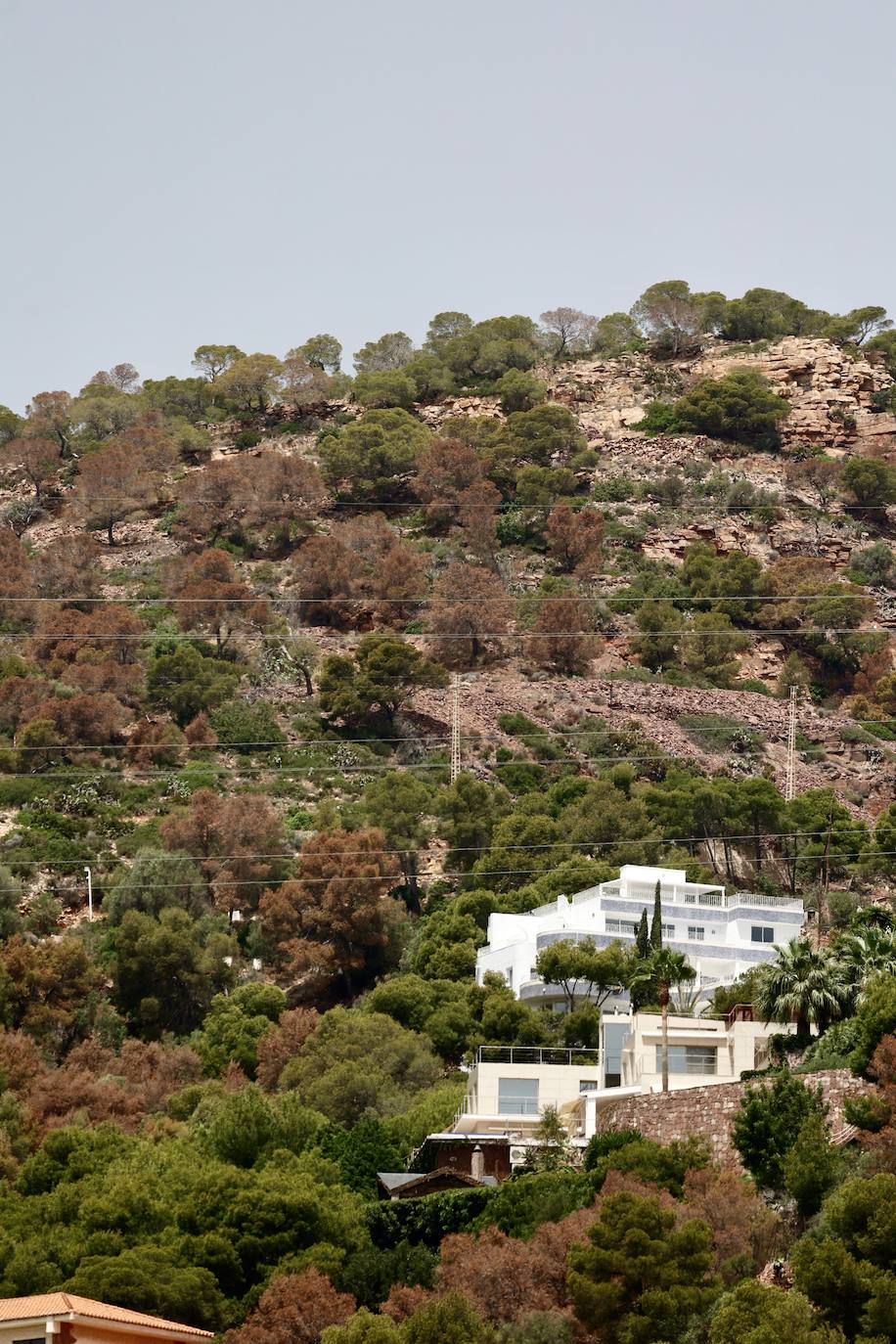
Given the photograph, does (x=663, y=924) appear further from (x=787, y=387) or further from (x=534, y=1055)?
(x=787, y=387)

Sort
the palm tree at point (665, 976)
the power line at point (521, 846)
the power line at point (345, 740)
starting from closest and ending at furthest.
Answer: the palm tree at point (665, 976), the power line at point (521, 846), the power line at point (345, 740)

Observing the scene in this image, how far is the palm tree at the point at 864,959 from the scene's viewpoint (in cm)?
5838

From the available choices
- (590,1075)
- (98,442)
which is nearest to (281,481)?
(98,442)

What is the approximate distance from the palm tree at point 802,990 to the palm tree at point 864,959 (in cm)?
22

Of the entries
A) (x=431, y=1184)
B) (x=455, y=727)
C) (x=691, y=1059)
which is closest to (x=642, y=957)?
(x=691, y=1059)

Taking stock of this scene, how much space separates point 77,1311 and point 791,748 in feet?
189

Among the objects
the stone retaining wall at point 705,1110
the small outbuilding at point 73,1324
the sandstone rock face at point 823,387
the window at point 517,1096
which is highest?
the sandstone rock face at point 823,387

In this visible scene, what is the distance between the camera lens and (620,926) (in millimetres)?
79000

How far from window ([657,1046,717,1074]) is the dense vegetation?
2.31m

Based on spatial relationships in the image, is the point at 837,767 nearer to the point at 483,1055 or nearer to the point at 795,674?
the point at 795,674

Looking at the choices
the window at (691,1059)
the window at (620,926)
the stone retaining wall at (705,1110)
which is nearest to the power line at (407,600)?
the window at (620,926)

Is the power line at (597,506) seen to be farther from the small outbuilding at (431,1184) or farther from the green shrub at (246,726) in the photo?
the small outbuilding at (431,1184)

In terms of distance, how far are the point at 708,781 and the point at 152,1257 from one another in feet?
156

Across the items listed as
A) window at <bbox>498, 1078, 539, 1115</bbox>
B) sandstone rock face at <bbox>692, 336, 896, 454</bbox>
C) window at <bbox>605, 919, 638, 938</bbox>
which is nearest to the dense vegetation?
sandstone rock face at <bbox>692, 336, 896, 454</bbox>
